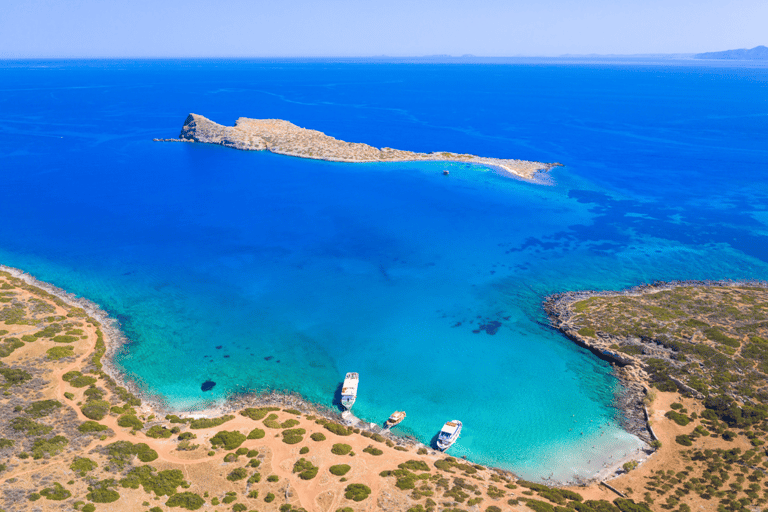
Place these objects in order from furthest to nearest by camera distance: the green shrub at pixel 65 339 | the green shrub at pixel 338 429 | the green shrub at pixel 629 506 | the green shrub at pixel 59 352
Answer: the green shrub at pixel 65 339 < the green shrub at pixel 59 352 < the green shrub at pixel 338 429 < the green shrub at pixel 629 506

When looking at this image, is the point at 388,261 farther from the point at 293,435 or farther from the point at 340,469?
the point at 340,469

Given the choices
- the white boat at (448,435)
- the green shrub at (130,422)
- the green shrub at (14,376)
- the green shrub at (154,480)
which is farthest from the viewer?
the green shrub at (14,376)

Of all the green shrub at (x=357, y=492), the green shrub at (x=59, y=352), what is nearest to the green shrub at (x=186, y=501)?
the green shrub at (x=357, y=492)

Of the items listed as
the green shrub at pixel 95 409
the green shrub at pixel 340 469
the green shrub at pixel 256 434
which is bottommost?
the green shrub at pixel 340 469

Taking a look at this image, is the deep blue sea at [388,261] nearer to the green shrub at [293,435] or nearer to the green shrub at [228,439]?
the green shrub at [293,435]

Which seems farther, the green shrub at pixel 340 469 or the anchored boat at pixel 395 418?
the anchored boat at pixel 395 418

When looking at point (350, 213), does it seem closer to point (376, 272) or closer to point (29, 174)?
point (376, 272)
